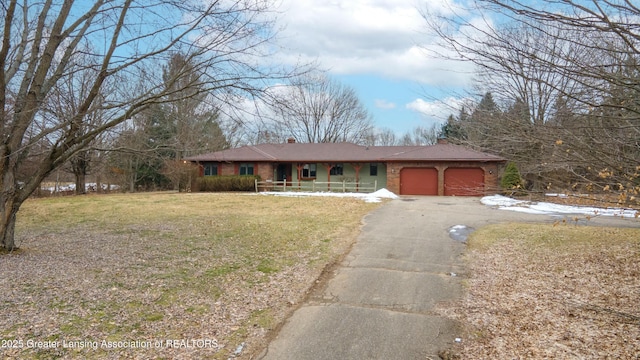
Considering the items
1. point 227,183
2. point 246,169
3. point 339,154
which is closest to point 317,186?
point 339,154

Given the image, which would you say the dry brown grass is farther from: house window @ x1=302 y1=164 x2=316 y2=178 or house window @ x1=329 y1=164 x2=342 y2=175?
house window @ x1=302 y1=164 x2=316 y2=178

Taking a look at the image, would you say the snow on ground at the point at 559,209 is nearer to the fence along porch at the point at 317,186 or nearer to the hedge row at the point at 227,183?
the fence along porch at the point at 317,186

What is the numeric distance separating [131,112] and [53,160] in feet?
5.38

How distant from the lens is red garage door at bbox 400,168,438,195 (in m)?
25.7

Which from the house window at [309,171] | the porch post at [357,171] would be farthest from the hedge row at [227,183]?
the porch post at [357,171]

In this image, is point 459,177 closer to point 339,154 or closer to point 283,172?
point 339,154

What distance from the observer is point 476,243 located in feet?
30.9

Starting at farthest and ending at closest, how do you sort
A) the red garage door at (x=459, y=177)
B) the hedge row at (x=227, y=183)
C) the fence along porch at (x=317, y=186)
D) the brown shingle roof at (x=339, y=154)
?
the fence along porch at (x=317, y=186) → the hedge row at (x=227, y=183) → the brown shingle roof at (x=339, y=154) → the red garage door at (x=459, y=177)

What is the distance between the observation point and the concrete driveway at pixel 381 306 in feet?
13.1

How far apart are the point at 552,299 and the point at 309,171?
24296 millimetres

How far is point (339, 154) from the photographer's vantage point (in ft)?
94.8

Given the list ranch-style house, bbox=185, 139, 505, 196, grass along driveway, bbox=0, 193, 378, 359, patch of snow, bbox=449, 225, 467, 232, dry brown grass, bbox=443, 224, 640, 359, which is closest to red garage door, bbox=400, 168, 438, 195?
ranch-style house, bbox=185, 139, 505, 196

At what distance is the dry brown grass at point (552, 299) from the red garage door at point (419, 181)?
15848 millimetres

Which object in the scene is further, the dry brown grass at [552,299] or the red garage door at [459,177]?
the red garage door at [459,177]
